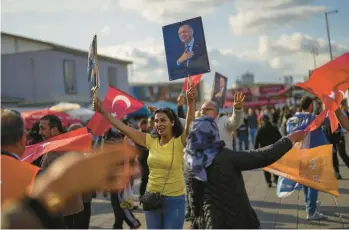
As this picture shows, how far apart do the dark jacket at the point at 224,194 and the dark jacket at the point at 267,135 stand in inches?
298

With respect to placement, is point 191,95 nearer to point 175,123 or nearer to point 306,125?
point 175,123

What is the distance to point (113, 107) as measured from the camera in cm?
800

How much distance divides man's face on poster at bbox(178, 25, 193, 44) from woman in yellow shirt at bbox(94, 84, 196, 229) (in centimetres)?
138

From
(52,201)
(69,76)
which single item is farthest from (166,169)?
(69,76)

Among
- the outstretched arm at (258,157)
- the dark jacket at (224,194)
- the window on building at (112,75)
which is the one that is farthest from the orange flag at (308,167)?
the window on building at (112,75)

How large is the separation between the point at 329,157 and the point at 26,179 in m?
4.27

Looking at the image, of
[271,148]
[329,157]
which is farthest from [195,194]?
[329,157]

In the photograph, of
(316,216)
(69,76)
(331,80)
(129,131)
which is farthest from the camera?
(69,76)

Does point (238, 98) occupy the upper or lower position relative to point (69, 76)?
lower

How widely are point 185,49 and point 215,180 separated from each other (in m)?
3.17

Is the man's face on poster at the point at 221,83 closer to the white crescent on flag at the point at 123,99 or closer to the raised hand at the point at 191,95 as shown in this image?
the white crescent on flag at the point at 123,99

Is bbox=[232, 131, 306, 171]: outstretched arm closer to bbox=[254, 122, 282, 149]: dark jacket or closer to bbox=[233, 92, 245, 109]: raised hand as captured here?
bbox=[233, 92, 245, 109]: raised hand

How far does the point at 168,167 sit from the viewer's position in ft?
14.9

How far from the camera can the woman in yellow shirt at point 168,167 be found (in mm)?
4473
